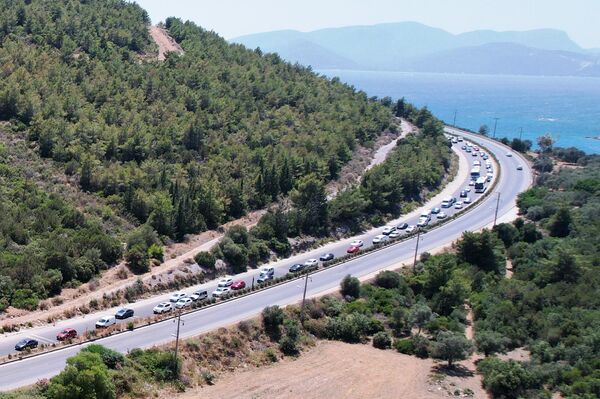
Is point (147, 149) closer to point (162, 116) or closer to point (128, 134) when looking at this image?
point (128, 134)

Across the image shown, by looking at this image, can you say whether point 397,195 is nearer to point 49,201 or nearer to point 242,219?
point 242,219

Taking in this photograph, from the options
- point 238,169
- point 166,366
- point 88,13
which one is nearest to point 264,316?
point 166,366

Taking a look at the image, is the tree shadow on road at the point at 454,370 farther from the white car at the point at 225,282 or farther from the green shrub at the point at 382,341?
the white car at the point at 225,282

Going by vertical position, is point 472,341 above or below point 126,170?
below

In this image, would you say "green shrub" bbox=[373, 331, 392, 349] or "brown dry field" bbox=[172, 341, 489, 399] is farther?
"green shrub" bbox=[373, 331, 392, 349]

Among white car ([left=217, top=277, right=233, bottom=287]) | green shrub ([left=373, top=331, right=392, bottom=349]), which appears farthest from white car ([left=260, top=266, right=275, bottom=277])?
green shrub ([left=373, top=331, right=392, bottom=349])

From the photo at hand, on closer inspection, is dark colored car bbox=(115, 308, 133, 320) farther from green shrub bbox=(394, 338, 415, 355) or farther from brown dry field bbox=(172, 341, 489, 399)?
green shrub bbox=(394, 338, 415, 355)

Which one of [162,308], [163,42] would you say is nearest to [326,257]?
[162,308]
